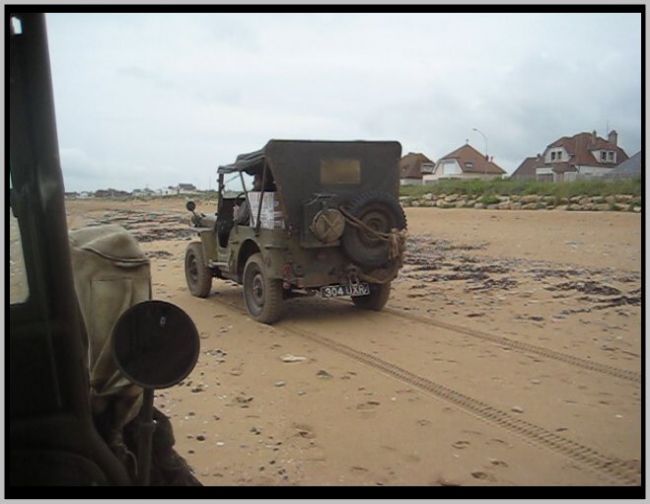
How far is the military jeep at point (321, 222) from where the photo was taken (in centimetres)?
766

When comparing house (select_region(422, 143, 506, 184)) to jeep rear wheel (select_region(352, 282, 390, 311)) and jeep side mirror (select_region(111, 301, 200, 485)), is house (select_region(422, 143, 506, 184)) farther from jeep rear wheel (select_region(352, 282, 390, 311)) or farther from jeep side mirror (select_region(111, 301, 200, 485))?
jeep side mirror (select_region(111, 301, 200, 485))

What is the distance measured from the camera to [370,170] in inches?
321

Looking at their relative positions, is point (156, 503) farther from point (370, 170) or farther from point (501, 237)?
point (501, 237)

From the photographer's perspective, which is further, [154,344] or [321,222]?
[321,222]

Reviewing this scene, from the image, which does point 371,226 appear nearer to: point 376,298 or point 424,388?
point 376,298

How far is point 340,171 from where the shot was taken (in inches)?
316

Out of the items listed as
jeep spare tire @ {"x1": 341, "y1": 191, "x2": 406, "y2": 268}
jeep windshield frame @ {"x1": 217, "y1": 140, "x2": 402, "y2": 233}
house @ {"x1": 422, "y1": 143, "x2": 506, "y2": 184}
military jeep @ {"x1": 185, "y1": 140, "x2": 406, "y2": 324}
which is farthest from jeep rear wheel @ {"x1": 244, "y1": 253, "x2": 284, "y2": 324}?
house @ {"x1": 422, "y1": 143, "x2": 506, "y2": 184}

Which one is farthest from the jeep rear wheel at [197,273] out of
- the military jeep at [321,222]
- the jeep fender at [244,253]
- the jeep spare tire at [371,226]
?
the jeep spare tire at [371,226]

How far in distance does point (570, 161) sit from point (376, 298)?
20024 millimetres

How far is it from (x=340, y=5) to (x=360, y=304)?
683 centimetres

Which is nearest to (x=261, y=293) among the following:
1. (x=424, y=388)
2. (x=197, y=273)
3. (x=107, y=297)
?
(x=197, y=273)

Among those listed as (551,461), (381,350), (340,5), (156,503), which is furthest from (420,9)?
(381,350)

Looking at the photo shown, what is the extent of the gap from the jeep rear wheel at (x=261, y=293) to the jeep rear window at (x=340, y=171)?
1.32 meters

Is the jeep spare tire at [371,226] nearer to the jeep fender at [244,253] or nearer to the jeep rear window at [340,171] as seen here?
the jeep rear window at [340,171]
